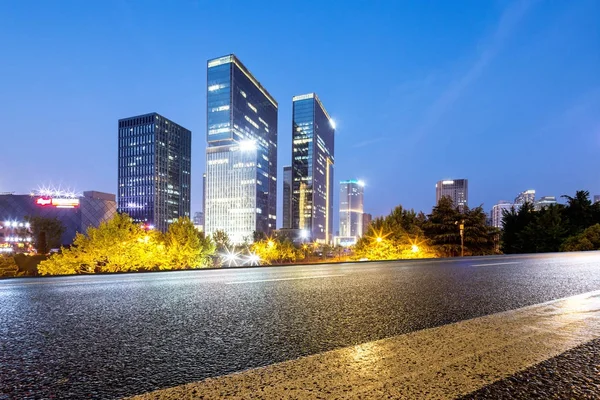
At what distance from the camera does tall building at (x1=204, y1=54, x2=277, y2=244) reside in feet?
443

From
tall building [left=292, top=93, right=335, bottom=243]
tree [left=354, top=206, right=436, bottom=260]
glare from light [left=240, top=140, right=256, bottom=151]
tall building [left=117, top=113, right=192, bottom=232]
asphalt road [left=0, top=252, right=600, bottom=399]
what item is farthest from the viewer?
tall building [left=292, top=93, right=335, bottom=243]

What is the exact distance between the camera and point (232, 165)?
5438 inches

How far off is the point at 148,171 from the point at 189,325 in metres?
153

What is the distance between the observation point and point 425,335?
2467 millimetres

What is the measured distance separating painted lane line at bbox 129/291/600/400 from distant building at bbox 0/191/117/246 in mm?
95844

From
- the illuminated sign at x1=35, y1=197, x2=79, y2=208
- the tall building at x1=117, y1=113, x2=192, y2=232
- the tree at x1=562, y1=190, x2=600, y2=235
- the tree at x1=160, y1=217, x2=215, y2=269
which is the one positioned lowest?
the tree at x1=160, y1=217, x2=215, y2=269

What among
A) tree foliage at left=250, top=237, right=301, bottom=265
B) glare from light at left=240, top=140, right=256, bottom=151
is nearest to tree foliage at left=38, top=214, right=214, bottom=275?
tree foliage at left=250, top=237, right=301, bottom=265

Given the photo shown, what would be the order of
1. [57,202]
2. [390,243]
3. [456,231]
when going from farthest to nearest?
1. [57,202]
2. [456,231]
3. [390,243]

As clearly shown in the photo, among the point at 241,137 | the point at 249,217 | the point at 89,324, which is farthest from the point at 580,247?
the point at 241,137

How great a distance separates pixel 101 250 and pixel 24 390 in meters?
20.8

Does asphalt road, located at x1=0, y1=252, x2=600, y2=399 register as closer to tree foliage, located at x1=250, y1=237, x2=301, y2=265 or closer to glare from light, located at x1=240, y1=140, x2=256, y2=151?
tree foliage, located at x1=250, y1=237, x2=301, y2=265

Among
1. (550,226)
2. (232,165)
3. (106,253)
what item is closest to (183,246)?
(106,253)

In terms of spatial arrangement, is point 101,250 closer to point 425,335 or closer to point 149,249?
point 149,249

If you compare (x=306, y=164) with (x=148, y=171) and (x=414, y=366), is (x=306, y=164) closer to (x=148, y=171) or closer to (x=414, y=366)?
(x=148, y=171)
